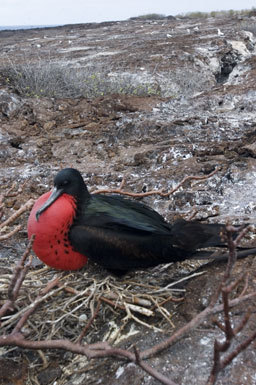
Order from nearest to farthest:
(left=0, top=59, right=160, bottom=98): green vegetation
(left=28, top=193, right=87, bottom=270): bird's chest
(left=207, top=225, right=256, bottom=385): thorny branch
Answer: (left=207, top=225, right=256, bottom=385): thorny branch
(left=28, top=193, right=87, bottom=270): bird's chest
(left=0, top=59, right=160, bottom=98): green vegetation

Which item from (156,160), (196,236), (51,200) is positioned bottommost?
(156,160)

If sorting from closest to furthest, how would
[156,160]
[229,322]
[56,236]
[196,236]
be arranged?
[229,322], [56,236], [196,236], [156,160]

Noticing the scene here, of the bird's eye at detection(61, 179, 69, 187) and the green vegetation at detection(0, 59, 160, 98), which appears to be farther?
the green vegetation at detection(0, 59, 160, 98)

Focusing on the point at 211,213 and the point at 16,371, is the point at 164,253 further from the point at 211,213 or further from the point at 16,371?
the point at 211,213

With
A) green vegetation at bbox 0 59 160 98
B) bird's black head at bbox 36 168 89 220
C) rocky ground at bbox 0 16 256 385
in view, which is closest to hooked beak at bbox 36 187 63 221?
bird's black head at bbox 36 168 89 220

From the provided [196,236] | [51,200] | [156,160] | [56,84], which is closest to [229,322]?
[196,236]

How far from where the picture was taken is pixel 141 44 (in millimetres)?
12523

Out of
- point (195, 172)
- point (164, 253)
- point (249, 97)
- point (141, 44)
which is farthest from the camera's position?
point (141, 44)

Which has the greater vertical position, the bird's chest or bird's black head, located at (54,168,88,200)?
bird's black head, located at (54,168,88,200)

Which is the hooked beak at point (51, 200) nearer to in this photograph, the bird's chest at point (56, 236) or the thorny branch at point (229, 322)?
the bird's chest at point (56, 236)

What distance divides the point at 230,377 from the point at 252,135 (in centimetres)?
304

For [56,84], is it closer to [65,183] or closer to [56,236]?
[65,183]

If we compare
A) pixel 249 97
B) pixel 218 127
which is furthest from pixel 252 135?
pixel 249 97

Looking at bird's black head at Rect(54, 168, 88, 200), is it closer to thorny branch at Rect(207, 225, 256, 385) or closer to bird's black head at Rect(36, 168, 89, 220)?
bird's black head at Rect(36, 168, 89, 220)
